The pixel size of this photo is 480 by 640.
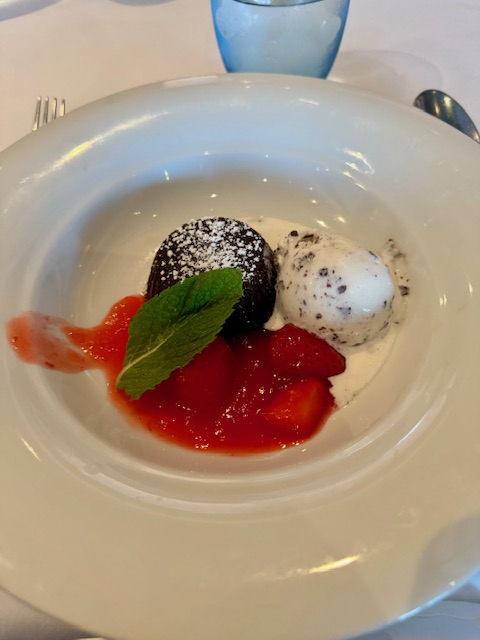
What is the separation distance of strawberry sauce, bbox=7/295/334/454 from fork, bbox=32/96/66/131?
721 millimetres

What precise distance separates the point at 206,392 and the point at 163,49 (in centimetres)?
140

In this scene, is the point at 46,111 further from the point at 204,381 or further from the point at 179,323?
the point at 204,381

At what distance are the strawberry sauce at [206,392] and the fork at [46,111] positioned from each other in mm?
721

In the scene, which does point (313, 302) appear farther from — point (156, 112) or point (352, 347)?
point (156, 112)

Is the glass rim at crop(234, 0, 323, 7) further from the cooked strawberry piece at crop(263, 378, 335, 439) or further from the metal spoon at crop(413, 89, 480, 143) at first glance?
the cooked strawberry piece at crop(263, 378, 335, 439)

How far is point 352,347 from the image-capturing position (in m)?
1.31

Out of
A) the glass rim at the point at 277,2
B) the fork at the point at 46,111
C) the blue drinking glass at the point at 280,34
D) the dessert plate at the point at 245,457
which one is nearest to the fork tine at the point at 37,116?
the fork at the point at 46,111

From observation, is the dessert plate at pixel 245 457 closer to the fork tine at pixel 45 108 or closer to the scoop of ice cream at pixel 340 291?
the scoop of ice cream at pixel 340 291

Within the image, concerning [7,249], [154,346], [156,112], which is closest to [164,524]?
[154,346]

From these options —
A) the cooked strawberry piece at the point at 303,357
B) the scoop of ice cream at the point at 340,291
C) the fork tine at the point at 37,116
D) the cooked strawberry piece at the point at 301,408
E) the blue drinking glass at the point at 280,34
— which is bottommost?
the cooked strawberry piece at the point at 301,408

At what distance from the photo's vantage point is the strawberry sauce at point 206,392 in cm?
116

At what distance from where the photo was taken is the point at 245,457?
1.13 metres

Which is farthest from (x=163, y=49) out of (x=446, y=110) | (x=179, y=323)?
(x=179, y=323)

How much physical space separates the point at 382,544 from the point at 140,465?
439mm
